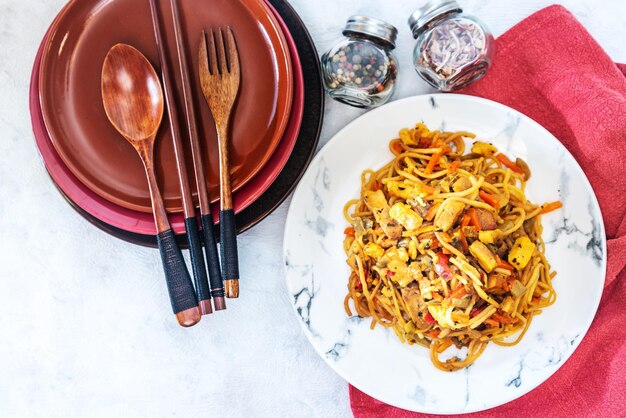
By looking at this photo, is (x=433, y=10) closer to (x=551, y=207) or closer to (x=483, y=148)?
(x=483, y=148)

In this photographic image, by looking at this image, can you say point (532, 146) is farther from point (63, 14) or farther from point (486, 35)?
point (63, 14)

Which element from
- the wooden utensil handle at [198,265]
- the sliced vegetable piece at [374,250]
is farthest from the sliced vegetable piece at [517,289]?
the wooden utensil handle at [198,265]

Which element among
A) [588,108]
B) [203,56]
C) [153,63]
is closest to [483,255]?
[588,108]

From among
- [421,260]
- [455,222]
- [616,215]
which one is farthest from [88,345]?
[616,215]

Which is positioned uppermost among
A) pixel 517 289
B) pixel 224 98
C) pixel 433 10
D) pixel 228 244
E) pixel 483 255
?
pixel 433 10

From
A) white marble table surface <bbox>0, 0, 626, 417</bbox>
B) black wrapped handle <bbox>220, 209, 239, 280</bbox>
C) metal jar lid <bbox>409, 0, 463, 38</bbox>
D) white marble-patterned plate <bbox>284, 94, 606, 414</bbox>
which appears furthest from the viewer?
white marble table surface <bbox>0, 0, 626, 417</bbox>

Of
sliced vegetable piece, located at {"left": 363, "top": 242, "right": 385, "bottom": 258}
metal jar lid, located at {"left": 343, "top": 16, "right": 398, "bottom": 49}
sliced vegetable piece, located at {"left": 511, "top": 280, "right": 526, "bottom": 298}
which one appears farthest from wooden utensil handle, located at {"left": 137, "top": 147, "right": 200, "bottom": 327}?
sliced vegetable piece, located at {"left": 511, "top": 280, "right": 526, "bottom": 298}

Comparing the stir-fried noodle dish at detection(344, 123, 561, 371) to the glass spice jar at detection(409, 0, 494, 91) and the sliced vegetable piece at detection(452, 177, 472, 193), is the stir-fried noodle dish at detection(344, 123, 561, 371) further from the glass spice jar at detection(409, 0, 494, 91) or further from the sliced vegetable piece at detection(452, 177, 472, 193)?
the glass spice jar at detection(409, 0, 494, 91)
